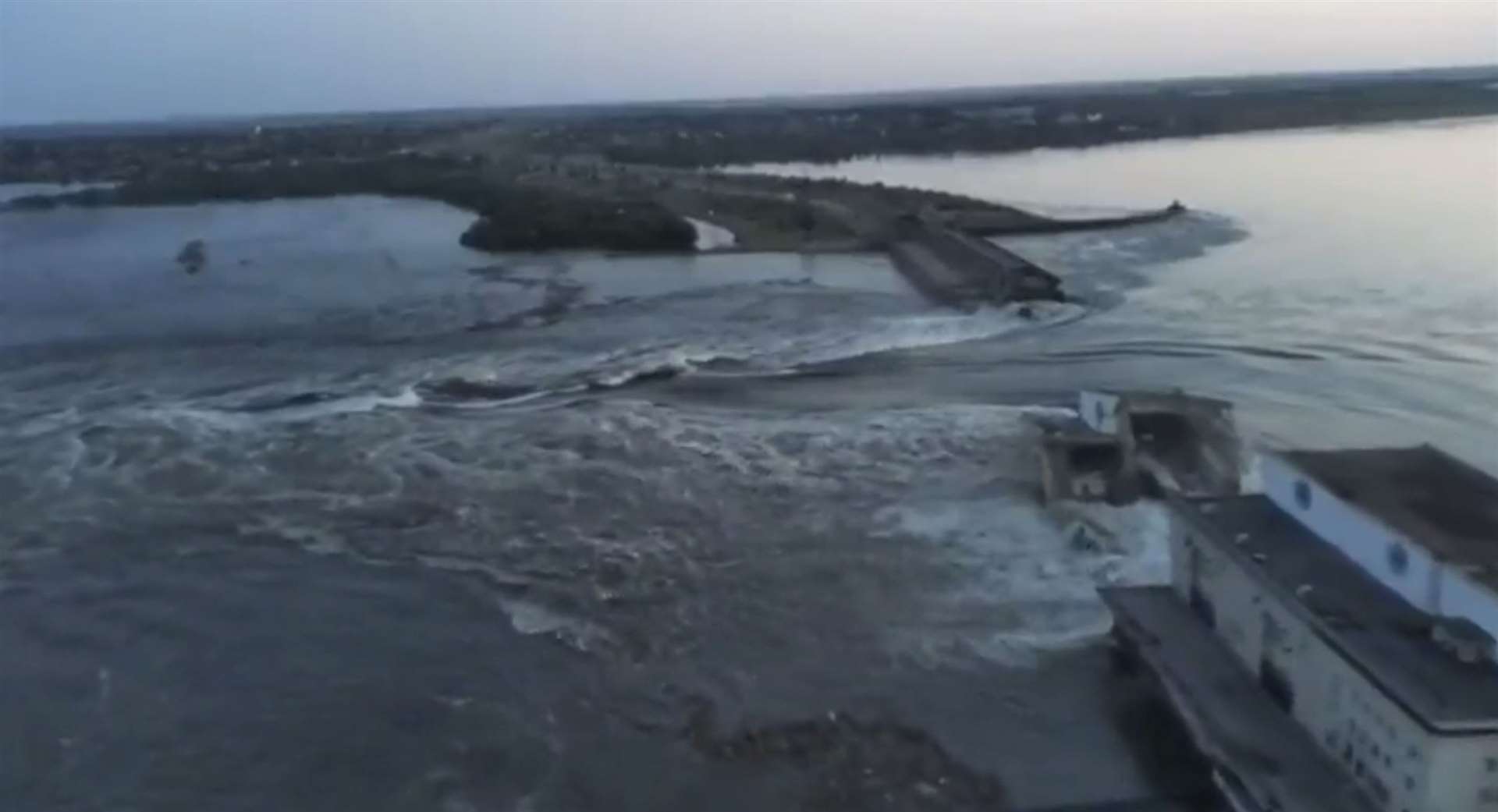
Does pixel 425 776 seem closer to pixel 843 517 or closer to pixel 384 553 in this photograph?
pixel 384 553

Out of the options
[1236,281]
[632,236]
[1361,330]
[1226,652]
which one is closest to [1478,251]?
[1236,281]

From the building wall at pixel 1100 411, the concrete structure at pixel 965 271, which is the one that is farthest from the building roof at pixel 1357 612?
the concrete structure at pixel 965 271

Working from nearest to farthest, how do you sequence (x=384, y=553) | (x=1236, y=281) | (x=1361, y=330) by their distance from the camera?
(x=384, y=553), (x=1361, y=330), (x=1236, y=281)

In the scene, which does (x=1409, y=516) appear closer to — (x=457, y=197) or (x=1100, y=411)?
(x=1100, y=411)

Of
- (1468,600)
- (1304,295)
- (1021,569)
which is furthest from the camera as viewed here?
(1304,295)

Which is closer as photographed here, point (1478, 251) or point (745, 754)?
point (745, 754)

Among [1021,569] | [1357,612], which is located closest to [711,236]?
[1021,569]
